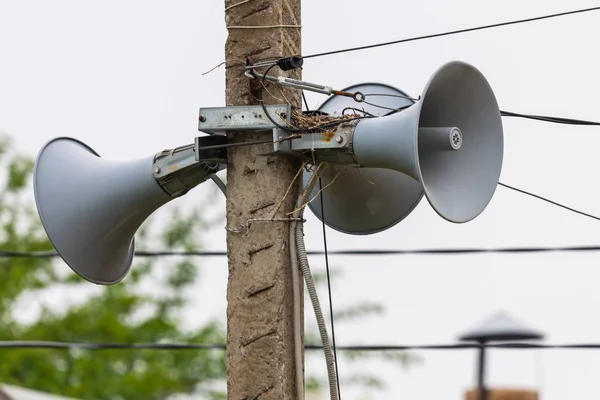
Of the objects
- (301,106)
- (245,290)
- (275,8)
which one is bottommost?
(245,290)

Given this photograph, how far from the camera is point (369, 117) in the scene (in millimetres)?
4742

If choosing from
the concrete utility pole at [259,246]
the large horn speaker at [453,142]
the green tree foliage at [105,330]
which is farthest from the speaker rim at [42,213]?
the green tree foliage at [105,330]

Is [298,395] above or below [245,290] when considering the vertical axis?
below

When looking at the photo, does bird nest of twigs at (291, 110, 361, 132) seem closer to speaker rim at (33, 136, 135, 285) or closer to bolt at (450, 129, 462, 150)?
bolt at (450, 129, 462, 150)

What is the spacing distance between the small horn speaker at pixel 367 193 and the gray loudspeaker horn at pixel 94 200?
0.56 metres

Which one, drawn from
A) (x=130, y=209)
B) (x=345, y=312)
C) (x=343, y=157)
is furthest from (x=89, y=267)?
(x=345, y=312)

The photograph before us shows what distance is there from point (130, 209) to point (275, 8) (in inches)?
40.6

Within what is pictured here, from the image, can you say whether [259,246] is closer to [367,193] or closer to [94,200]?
[367,193]

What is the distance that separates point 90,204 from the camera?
17.4 feet

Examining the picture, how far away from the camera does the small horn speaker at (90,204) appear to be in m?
5.23

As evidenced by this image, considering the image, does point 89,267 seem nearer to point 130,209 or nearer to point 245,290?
point 130,209

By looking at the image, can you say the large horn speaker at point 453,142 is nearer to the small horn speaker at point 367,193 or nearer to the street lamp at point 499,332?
the small horn speaker at point 367,193

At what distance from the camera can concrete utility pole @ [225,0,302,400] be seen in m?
4.68

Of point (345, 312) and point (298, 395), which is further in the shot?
point (345, 312)
